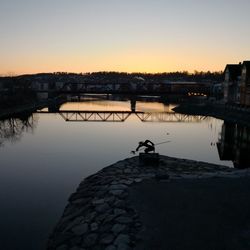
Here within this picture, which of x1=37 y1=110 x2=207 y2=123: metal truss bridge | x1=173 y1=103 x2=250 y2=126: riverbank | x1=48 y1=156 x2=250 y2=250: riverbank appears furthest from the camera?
x1=37 y1=110 x2=207 y2=123: metal truss bridge

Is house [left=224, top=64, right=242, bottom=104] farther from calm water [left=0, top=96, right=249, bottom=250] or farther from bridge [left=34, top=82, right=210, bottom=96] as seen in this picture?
calm water [left=0, top=96, right=249, bottom=250]

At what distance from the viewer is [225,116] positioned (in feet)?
211

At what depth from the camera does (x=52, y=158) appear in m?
28.5

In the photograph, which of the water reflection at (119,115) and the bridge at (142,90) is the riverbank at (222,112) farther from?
the bridge at (142,90)

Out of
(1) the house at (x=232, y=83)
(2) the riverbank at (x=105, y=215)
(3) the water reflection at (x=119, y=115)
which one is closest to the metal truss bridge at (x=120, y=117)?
(3) the water reflection at (x=119, y=115)

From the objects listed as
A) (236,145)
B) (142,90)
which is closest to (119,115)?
(142,90)

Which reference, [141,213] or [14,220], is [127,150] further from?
[141,213]

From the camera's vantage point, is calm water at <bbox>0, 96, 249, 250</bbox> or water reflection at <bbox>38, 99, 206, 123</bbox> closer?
calm water at <bbox>0, 96, 249, 250</bbox>

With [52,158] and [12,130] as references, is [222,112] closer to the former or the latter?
[12,130]

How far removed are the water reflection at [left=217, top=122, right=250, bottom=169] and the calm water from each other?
158 millimetres

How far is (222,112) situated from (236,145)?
32555 millimetres

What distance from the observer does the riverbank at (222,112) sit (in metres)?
55.0

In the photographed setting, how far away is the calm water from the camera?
14508mm

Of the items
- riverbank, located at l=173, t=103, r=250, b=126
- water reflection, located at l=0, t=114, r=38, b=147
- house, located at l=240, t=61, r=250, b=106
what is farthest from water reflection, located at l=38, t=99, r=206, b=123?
water reflection, located at l=0, t=114, r=38, b=147
